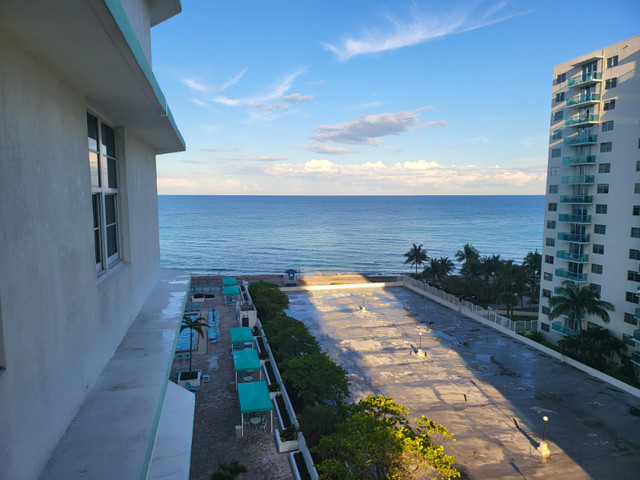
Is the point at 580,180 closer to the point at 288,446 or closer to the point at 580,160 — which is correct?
the point at 580,160

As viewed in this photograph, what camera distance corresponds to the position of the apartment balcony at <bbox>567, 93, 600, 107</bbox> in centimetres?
3119

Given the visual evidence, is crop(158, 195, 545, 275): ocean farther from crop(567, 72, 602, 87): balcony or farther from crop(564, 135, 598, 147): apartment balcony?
crop(567, 72, 602, 87): balcony

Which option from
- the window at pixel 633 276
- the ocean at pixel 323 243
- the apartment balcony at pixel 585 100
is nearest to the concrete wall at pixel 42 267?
the window at pixel 633 276

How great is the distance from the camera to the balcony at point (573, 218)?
104ft

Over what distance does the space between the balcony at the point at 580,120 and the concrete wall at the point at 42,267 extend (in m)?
36.2

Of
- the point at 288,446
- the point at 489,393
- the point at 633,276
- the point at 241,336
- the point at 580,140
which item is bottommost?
the point at 489,393

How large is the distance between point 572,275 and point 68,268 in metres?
36.6

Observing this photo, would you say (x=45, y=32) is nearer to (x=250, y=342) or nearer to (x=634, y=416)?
(x=250, y=342)

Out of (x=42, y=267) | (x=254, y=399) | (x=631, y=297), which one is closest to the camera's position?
(x=42, y=267)

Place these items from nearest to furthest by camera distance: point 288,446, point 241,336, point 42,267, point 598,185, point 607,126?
point 42,267 → point 288,446 → point 241,336 → point 607,126 → point 598,185

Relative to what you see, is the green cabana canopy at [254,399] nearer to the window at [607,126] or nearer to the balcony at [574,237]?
the balcony at [574,237]

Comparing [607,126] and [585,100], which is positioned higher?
[585,100]

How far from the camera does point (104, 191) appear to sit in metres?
7.94

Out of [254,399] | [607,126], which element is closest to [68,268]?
[254,399]
